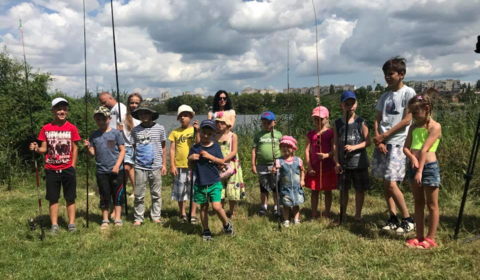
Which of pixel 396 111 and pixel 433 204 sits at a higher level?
pixel 396 111

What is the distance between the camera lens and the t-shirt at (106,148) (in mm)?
4957

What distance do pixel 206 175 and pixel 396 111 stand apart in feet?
8.11

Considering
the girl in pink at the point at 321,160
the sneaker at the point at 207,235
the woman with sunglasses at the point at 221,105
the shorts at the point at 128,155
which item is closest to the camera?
the sneaker at the point at 207,235

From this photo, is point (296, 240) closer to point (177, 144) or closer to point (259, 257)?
point (259, 257)

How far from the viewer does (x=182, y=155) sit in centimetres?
516

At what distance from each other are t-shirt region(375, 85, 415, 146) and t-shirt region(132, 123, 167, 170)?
3.12 metres

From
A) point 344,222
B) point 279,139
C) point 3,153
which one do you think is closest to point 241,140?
point 279,139

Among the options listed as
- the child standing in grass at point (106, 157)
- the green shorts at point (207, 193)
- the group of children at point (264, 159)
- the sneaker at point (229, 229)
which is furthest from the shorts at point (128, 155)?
the sneaker at point (229, 229)

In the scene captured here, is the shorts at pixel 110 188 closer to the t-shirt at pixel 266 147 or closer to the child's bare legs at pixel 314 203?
the t-shirt at pixel 266 147

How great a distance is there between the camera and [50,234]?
463 cm

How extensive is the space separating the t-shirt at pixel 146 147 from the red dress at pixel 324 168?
7.44ft

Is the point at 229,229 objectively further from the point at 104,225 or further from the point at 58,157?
the point at 58,157

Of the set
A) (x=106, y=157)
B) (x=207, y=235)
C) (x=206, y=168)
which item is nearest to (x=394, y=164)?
(x=206, y=168)

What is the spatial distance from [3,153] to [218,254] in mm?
6877
